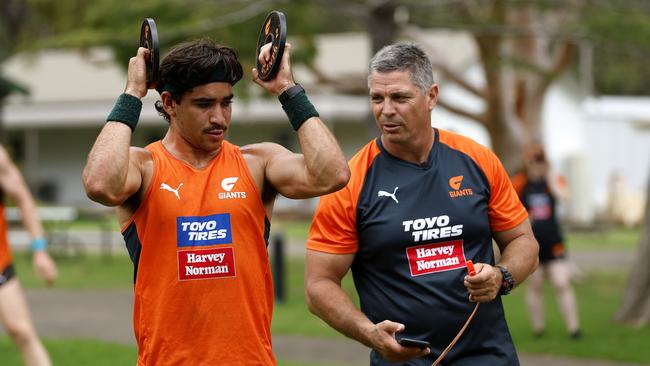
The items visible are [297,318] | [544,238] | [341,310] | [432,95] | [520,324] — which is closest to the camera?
[341,310]

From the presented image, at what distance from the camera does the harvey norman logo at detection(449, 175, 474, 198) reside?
4961mm

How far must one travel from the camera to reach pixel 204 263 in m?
4.28

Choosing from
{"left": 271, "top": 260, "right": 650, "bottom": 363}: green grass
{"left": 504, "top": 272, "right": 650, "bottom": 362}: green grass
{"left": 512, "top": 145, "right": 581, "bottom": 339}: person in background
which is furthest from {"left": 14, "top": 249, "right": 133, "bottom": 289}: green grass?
{"left": 512, "top": 145, "right": 581, "bottom": 339}: person in background

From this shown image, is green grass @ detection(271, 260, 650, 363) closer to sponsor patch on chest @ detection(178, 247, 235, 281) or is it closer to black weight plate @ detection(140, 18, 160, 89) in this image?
sponsor patch on chest @ detection(178, 247, 235, 281)

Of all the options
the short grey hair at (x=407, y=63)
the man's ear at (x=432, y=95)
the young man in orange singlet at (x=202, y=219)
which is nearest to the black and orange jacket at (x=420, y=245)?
the man's ear at (x=432, y=95)

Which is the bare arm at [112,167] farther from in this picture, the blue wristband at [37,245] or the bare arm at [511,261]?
the blue wristband at [37,245]

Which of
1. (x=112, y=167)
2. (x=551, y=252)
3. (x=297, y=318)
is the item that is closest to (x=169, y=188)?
(x=112, y=167)

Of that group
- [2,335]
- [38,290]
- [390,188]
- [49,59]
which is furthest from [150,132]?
[390,188]

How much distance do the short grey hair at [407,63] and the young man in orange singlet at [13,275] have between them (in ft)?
12.3

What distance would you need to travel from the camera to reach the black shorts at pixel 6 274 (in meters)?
7.91

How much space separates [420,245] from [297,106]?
37.5 inches

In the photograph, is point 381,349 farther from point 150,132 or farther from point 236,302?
point 150,132

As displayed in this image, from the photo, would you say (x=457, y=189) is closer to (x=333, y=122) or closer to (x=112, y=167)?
(x=112, y=167)

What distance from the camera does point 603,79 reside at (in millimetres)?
56812
